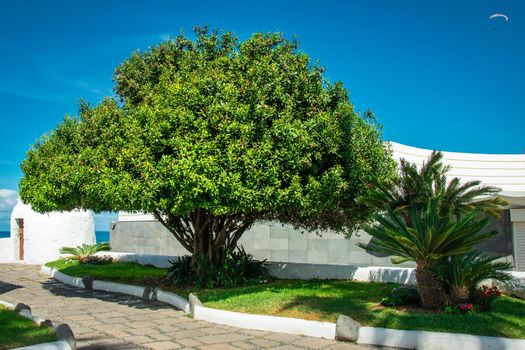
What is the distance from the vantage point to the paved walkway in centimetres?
741

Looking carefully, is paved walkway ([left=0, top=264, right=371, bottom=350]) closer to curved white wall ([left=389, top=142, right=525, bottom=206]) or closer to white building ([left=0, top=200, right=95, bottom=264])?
white building ([left=0, top=200, right=95, bottom=264])

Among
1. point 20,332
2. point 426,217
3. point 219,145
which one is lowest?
point 20,332

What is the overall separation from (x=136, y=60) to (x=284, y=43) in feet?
13.1

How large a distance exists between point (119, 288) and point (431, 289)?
792cm

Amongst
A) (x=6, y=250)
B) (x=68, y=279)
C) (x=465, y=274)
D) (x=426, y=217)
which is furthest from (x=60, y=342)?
(x=6, y=250)

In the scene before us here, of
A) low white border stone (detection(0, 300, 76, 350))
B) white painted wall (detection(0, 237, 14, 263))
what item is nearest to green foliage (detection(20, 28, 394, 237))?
low white border stone (detection(0, 300, 76, 350))

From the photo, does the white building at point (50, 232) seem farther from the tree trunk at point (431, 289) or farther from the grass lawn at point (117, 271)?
the tree trunk at point (431, 289)

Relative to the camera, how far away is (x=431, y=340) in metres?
6.97

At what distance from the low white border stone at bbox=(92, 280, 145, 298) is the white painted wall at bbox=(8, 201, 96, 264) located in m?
10.1

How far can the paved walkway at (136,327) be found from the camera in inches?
292

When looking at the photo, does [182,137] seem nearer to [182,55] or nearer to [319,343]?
[182,55]

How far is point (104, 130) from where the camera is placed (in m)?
11.9

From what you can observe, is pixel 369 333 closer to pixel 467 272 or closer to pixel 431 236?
pixel 431 236

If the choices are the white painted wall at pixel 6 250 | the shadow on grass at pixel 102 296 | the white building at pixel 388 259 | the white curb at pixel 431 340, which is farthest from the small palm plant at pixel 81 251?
the white curb at pixel 431 340
